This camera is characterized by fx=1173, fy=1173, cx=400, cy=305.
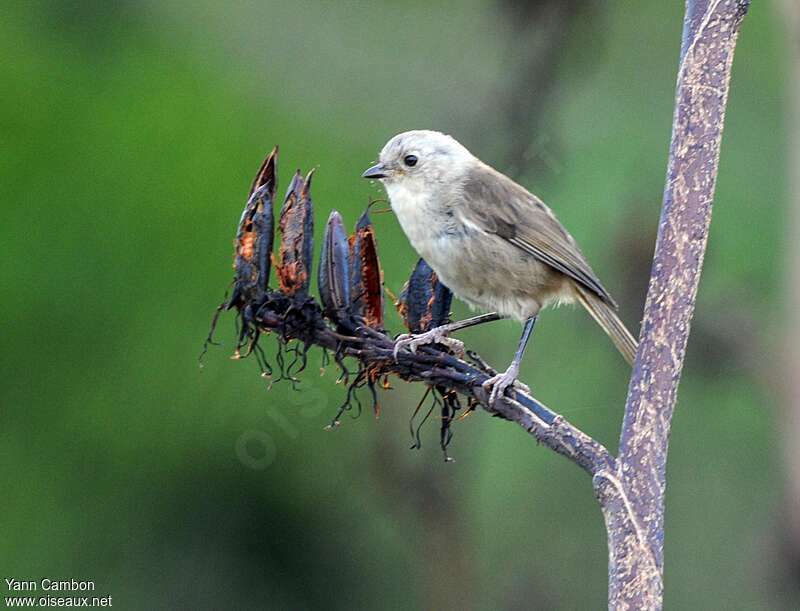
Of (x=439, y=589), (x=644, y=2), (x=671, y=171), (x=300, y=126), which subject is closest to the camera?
(x=671, y=171)

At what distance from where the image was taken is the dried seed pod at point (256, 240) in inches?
77.4

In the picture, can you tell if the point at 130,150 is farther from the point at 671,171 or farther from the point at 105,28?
the point at 671,171

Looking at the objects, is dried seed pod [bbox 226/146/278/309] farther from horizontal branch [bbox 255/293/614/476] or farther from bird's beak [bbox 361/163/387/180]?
bird's beak [bbox 361/163/387/180]

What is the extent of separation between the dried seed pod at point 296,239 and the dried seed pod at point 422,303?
0.94 ft

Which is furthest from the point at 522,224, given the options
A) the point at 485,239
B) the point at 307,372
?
the point at 307,372

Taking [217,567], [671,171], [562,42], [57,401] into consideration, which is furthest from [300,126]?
[671,171]

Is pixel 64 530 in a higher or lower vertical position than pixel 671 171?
lower

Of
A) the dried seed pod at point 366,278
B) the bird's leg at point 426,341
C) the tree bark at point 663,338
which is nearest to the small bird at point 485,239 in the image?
the bird's leg at point 426,341

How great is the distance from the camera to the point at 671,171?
1694 mm

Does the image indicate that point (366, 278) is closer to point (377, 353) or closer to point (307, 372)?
point (377, 353)

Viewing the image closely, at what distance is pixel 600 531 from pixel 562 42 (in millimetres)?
1974

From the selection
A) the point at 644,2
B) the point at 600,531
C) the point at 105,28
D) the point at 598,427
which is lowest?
the point at 600,531

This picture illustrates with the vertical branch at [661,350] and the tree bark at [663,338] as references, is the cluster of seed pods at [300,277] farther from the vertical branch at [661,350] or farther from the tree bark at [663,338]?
the vertical branch at [661,350]

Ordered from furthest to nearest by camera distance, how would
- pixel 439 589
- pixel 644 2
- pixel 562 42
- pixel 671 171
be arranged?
pixel 644 2
pixel 562 42
pixel 439 589
pixel 671 171
